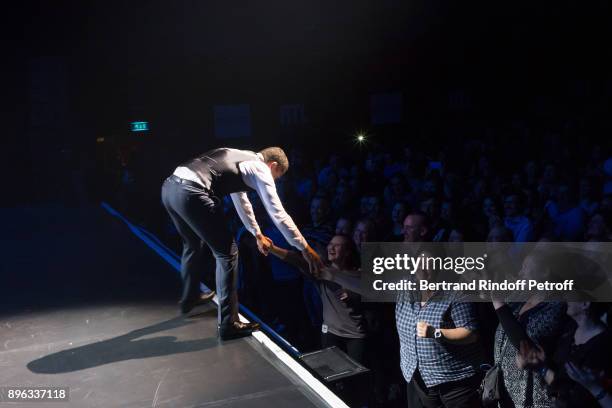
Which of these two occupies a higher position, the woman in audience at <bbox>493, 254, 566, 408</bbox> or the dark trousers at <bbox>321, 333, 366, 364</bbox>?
the woman in audience at <bbox>493, 254, 566, 408</bbox>

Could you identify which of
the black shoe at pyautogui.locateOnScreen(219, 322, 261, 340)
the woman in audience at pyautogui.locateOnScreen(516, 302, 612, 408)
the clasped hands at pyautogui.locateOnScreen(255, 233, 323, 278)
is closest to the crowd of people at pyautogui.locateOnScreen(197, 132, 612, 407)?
the woman in audience at pyautogui.locateOnScreen(516, 302, 612, 408)

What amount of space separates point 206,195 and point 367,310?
1.09 meters

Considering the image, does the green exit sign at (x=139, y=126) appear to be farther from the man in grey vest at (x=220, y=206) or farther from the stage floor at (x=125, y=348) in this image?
the man in grey vest at (x=220, y=206)

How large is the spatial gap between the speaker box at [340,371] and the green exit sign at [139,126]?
8.26m

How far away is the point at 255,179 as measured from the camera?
7.34ft

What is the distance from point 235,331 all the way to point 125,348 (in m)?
0.51

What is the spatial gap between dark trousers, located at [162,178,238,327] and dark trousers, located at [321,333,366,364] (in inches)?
24.4

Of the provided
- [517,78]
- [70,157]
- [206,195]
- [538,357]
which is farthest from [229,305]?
[517,78]

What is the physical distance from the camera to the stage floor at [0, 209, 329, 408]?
1.76 m

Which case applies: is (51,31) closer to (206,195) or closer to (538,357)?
(206,195)

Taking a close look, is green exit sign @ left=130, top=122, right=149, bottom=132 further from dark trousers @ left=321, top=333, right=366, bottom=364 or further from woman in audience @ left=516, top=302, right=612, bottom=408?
woman in audience @ left=516, top=302, right=612, bottom=408

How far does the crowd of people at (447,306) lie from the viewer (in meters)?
1.76

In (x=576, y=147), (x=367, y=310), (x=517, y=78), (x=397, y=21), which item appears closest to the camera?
(x=367, y=310)

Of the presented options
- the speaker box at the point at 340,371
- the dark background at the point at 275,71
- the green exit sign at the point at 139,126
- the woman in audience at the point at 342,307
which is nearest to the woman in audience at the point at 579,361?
the speaker box at the point at 340,371
